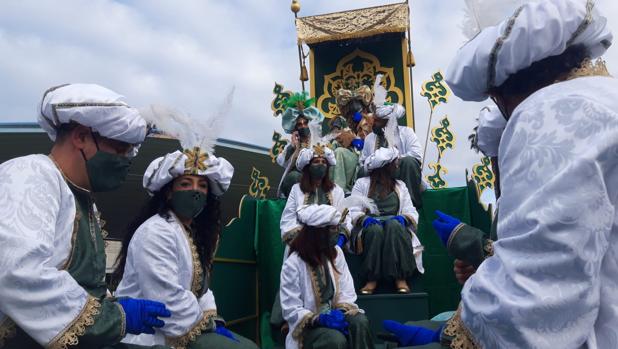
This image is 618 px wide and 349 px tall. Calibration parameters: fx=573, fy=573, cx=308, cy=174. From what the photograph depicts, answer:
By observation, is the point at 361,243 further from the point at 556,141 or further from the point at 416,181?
the point at 556,141

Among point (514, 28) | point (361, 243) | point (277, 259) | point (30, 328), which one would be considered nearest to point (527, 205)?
point (514, 28)

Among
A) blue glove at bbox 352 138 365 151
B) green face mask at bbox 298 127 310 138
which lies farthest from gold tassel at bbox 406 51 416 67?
green face mask at bbox 298 127 310 138

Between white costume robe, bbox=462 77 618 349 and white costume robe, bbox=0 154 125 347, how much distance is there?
1283 millimetres

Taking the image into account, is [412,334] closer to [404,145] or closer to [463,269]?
[463,269]

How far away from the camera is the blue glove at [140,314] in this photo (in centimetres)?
215

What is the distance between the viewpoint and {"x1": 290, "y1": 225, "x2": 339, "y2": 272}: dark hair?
4.78 m

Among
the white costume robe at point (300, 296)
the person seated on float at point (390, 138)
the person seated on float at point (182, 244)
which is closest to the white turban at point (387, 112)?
the person seated on float at point (390, 138)

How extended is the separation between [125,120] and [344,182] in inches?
214

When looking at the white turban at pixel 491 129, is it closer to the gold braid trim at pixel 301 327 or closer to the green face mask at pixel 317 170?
the gold braid trim at pixel 301 327

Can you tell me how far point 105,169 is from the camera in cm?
239

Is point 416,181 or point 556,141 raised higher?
point 556,141

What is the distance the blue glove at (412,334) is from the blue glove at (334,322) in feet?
7.36

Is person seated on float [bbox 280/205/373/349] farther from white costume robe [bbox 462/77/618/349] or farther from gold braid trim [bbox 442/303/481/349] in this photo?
white costume robe [bbox 462/77/618/349]

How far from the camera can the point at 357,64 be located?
1252cm
